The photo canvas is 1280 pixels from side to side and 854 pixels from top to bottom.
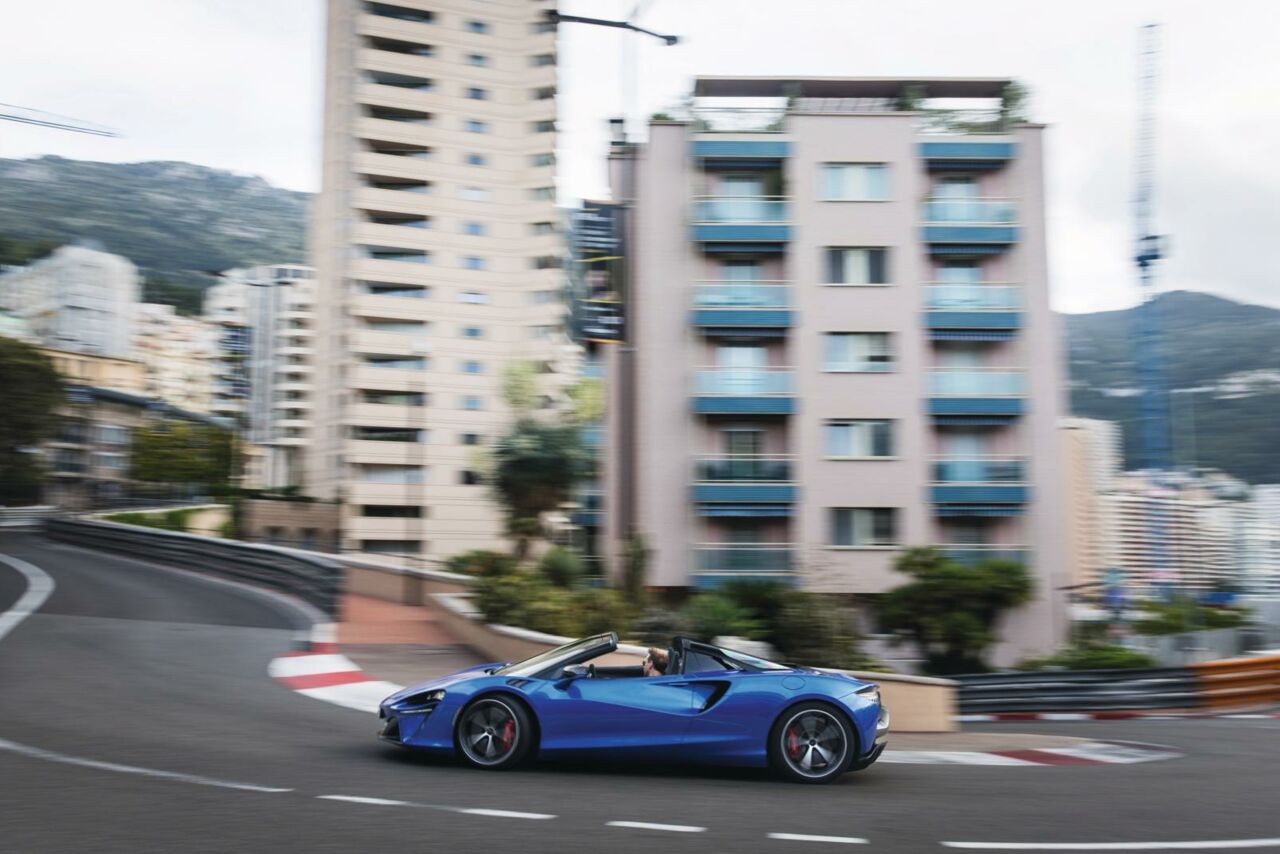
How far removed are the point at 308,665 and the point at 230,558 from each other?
11.3 meters

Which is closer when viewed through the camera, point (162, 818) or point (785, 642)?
point (162, 818)

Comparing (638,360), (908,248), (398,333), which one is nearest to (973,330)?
(908,248)

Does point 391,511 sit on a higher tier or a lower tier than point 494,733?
higher

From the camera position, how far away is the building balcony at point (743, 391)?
32.0 meters

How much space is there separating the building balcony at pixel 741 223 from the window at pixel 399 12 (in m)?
39.5

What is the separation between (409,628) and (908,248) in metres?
20.5

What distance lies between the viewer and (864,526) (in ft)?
105

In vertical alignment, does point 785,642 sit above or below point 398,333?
below

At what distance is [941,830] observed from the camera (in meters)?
6.59

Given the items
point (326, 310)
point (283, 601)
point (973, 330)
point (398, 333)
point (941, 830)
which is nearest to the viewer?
point (941, 830)

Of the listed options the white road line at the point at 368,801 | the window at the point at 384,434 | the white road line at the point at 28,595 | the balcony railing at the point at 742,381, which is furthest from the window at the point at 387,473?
the white road line at the point at 368,801

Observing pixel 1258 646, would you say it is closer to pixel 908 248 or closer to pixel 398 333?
pixel 908 248

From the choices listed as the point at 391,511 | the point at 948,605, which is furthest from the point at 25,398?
the point at 948,605

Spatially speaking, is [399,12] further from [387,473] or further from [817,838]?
[817,838]
